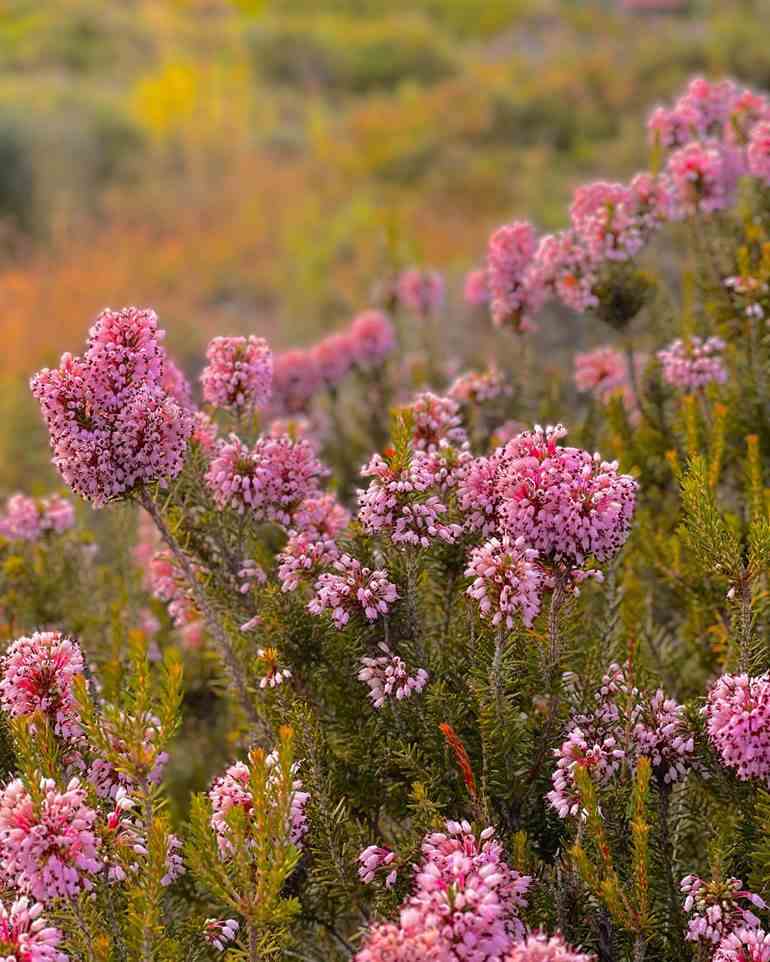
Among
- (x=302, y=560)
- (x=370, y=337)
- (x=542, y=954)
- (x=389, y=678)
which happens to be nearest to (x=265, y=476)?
(x=302, y=560)

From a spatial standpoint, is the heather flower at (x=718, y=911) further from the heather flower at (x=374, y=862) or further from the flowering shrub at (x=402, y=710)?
the heather flower at (x=374, y=862)

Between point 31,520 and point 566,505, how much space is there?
2517mm

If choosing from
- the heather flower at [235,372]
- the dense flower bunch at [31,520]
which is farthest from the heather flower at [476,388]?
the dense flower bunch at [31,520]

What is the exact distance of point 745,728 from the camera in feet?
6.35

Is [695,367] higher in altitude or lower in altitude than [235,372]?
higher

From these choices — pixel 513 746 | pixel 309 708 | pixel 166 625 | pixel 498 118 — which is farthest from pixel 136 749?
pixel 498 118

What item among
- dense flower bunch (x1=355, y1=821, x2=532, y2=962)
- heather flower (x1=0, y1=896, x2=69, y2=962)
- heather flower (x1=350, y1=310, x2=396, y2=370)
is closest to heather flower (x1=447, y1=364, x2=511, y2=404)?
heather flower (x1=350, y1=310, x2=396, y2=370)

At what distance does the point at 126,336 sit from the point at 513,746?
1178mm

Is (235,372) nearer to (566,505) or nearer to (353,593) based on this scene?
(353,593)

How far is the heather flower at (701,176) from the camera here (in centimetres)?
370

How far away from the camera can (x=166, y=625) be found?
425 centimetres

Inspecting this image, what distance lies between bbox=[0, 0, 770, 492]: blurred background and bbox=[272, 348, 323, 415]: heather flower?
44.4 inches

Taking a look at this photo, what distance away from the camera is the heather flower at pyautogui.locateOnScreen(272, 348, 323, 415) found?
4965 mm

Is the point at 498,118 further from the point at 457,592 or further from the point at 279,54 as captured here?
the point at 457,592
